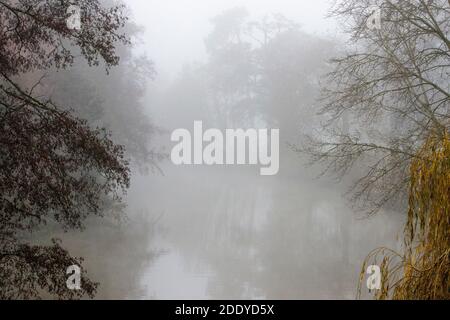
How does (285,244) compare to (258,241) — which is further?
(258,241)

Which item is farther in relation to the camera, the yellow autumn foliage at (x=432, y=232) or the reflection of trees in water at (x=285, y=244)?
the reflection of trees in water at (x=285, y=244)

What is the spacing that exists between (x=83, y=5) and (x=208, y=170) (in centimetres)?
3443

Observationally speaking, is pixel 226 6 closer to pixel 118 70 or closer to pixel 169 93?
pixel 169 93

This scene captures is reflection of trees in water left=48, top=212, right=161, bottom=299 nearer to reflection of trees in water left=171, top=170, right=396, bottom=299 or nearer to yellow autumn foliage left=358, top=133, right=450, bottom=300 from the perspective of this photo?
reflection of trees in water left=171, top=170, right=396, bottom=299

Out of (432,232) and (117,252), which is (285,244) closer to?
(117,252)

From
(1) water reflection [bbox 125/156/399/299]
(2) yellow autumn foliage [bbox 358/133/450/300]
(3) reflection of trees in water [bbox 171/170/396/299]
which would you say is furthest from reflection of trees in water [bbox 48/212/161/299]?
(2) yellow autumn foliage [bbox 358/133/450/300]

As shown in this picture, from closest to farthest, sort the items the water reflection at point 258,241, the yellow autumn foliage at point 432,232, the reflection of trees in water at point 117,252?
the yellow autumn foliage at point 432,232 < the reflection of trees in water at point 117,252 < the water reflection at point 258,241

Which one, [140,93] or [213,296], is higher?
[140,93]

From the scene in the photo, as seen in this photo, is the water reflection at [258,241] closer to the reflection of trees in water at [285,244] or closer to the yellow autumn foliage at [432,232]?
the reflection of trees in water at [285,244]

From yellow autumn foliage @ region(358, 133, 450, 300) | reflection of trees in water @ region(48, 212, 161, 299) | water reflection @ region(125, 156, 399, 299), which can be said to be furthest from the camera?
water reflection @ region(125, 156, 399, 299)

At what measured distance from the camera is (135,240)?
15383mm

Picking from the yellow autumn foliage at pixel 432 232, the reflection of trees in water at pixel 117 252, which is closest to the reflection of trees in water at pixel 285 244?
the reflection of trees in water at pixel 117 252

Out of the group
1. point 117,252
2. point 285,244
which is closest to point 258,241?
point 285,244
